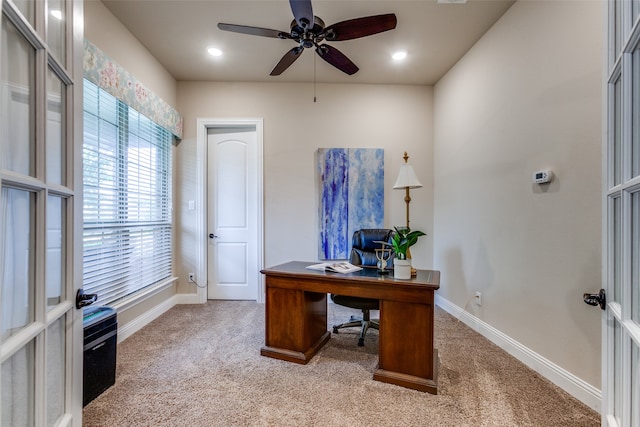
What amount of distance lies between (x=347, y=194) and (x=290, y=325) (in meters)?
1.93

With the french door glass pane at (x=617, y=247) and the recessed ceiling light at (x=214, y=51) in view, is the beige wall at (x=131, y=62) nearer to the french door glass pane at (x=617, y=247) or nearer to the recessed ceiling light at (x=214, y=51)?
the recessed ceiling light at (x=214, y=51)

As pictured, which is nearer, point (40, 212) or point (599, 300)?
point (40, 212)

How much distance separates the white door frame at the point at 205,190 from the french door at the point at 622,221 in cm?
328

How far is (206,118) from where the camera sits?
374 cm

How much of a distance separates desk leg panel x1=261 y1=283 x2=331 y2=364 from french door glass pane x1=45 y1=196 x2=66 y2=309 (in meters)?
1.51

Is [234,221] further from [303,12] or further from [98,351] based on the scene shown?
[303,12]

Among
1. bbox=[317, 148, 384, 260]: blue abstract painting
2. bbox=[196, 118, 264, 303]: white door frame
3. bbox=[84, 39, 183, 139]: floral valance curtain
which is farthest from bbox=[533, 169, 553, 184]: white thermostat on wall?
bbox=[84, 39, 183, 139]: floral valance curtain

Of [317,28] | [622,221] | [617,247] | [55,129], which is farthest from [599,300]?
→ [317,28]

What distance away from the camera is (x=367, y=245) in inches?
112

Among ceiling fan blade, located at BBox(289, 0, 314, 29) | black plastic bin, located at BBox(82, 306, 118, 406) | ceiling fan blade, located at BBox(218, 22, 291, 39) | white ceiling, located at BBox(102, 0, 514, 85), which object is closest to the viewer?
black plastic bin, located at BBox(82, 306, 118, 406)

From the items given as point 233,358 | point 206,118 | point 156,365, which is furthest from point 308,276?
point 206,118

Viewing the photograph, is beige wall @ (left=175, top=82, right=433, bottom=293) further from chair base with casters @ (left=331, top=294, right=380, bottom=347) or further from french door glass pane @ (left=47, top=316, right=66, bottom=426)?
french door glass pane @ (left=47, top=316, right=66, bottom=426)

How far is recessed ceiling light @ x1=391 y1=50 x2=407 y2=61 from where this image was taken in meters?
3.05

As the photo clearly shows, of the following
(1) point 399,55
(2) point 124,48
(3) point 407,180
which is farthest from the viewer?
(1) point 399,55
